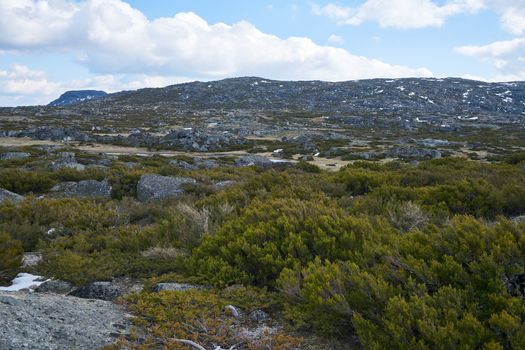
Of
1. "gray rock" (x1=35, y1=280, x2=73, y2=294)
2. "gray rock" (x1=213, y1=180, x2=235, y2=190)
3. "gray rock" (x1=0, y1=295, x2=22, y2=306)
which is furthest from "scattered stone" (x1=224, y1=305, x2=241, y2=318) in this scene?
"gray rock" (x1=213, y1=180, x2=235, y2=190)

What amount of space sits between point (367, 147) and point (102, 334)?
34.8m

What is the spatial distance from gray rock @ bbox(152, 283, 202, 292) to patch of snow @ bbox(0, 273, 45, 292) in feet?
5.10

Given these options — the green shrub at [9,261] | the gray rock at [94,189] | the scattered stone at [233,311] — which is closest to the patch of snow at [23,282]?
the green shrub at [9,261]

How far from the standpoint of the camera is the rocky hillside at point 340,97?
11119 cm

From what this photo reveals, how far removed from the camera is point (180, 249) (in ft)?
20.6

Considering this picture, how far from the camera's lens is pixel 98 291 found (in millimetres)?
4965

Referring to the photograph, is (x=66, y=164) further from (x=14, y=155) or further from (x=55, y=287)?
(x=55, y=287)

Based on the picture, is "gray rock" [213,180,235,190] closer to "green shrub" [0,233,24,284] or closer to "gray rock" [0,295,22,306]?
"green shrub" [0,233,24,284]

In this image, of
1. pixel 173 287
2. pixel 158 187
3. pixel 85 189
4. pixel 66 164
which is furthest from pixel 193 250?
pixel 66 164

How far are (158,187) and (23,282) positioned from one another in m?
7.21

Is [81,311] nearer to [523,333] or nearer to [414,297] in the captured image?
[414,297]

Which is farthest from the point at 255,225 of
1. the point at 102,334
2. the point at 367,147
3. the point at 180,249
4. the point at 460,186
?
the point at 367,147

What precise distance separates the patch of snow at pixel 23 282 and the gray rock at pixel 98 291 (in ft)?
2.04

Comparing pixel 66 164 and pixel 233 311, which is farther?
pixel 66 164
